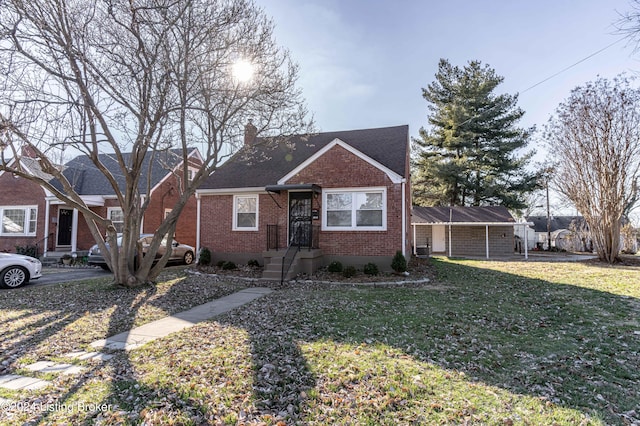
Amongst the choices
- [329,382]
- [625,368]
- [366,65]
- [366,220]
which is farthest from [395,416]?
[366,65]

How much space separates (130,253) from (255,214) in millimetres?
5452

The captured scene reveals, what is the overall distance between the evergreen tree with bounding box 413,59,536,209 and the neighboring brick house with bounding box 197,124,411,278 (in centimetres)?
1626

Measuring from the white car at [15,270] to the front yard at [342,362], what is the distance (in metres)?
1.73

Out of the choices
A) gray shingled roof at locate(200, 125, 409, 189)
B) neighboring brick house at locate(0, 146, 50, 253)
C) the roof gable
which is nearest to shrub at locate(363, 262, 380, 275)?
the roof gable

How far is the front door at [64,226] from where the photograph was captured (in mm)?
18078

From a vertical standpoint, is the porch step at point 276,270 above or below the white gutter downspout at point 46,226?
below

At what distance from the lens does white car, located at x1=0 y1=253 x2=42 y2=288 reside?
9.42 metres

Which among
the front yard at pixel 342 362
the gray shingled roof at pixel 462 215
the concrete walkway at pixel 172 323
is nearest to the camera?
the front yard at pixel 342 362

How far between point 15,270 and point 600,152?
25.9 metres

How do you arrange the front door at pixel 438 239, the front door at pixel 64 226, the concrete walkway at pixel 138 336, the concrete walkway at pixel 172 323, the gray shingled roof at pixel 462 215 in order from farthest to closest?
the front door at pixel 438 239 < the gray shingled roof at pixel 462 215 < the front door at pixel 64 226 < the concrete walkway at pixel 172 323 < the concrete walkway at pixel 138 336

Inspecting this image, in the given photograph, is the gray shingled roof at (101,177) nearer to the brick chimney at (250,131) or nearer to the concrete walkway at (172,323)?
the brick chimney at (250,131)

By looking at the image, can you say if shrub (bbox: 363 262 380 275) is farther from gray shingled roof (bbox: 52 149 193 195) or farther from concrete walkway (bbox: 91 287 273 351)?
gray shingled roof (bbox: 52 149 193 195)

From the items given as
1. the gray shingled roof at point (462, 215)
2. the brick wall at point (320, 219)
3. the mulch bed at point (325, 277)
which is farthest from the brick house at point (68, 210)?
the gray shingled roof at point (462, 215)

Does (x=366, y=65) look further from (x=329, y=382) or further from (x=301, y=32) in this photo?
(x=329, y=382)
